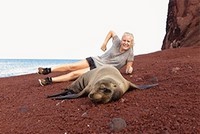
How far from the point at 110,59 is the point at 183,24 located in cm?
1162

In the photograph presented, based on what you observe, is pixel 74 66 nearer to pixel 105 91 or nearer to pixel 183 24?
pixel 105 91

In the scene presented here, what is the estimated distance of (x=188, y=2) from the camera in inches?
808

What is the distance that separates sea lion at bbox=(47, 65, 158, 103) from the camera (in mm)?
7199

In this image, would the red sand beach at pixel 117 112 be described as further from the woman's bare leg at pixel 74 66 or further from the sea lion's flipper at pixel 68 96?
the woman's bare leg at pixel 74 66

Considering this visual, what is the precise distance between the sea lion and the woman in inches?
43.1

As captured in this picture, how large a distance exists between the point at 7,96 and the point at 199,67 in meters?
4.29

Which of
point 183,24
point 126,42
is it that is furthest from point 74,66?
point 183,24

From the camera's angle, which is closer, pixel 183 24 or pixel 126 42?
pixel 126 42

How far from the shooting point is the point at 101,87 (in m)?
7.32

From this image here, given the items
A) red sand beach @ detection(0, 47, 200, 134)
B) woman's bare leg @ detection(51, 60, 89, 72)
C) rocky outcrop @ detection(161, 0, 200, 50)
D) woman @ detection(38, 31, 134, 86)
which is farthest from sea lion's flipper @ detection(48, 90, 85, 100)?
rocky outcrop @ detection(161, 0, 200, 50)

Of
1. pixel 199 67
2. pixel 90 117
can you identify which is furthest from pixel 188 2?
pixel 90 117

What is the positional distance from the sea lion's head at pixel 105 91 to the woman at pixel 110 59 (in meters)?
1.90

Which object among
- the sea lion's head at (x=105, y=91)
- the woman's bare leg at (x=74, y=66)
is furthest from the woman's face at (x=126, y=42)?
the sea lion's head at (x=105, y=91)

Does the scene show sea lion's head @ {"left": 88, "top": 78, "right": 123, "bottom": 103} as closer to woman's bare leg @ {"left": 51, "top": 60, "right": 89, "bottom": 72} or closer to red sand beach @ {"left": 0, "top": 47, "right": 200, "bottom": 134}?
red sand beach @ {"left": 0, "top": 47, "right": 200, "bottom": 134}
